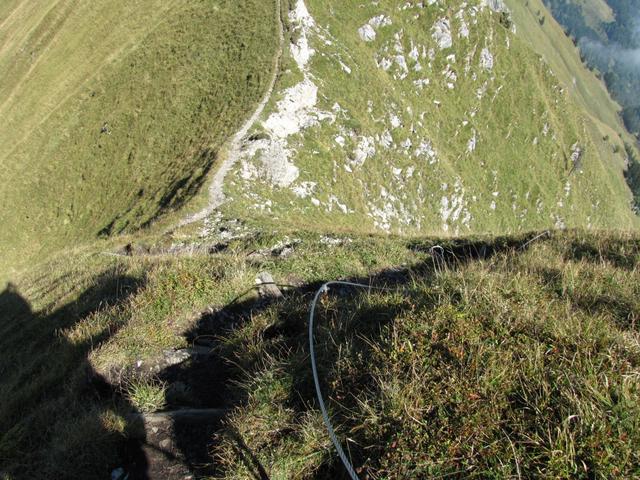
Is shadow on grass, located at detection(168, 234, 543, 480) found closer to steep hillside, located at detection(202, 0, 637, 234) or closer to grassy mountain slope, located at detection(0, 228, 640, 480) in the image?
grassy mountain slope, located at detection(0, 228, 640, 480)

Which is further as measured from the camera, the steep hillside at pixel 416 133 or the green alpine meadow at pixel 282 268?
the steep hillside at pixel 416 133

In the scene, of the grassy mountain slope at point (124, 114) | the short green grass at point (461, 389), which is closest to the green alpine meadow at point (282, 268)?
the short green grass at point (461, 389)

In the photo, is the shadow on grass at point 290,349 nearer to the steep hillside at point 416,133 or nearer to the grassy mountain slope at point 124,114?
the steep hillside at point 416,133

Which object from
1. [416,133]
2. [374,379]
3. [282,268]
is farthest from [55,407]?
[416,133]

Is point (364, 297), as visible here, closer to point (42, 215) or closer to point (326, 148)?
point (326, 148)

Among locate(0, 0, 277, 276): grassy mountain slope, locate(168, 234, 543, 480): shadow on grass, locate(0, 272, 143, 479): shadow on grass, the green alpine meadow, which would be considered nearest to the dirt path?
the green alpine meadow

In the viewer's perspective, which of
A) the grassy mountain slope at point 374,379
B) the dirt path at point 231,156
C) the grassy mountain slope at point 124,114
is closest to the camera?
the grassy mountain slope at point 374,379

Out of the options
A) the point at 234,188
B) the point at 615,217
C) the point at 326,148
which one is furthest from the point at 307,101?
the point at 615,217
